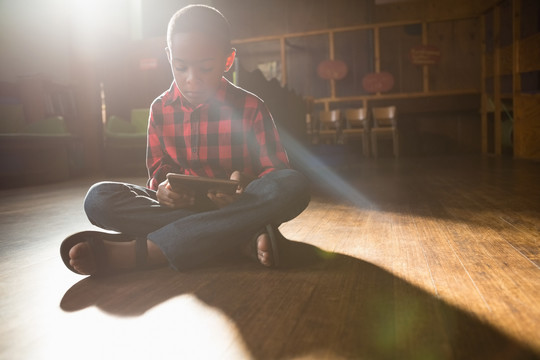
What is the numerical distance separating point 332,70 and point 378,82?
0.80 m

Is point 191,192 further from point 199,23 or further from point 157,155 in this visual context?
point 199,23

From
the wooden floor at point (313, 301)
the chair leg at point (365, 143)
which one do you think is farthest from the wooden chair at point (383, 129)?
the wooden floor at point (313, 301)

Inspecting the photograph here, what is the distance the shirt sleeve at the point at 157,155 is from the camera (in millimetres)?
1233

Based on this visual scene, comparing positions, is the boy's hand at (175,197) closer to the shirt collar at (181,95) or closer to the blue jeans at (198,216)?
the blue jeans at (198,216)

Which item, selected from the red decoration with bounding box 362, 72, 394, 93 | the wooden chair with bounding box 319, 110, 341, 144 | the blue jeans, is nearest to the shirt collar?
the blue jeans

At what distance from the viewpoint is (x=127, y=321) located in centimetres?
80

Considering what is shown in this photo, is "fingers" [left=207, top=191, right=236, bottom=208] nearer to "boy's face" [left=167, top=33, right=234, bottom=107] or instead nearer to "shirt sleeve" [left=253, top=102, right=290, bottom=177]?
"shirt sleeve" [left=253, top=102, right=290, bottom=177]

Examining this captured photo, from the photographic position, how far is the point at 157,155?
1262 millimetres

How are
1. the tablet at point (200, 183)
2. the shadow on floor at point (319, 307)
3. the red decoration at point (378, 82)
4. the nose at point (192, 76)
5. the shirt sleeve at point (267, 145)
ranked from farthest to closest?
the red decoration at point (378, 82), the shirt sleeve at point (267, 145), the nose at point (192, 76), the tablet at point (200, 183), the shadow on floor at point (319, 307)

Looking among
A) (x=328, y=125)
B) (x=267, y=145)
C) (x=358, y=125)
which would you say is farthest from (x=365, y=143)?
(x=267, y=145)

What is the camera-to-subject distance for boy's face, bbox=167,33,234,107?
1064mm

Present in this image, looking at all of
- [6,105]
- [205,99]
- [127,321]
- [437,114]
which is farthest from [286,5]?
[127,321]

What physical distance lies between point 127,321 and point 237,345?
0.24 metres

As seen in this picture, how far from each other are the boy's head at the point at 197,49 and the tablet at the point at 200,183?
245 mm
